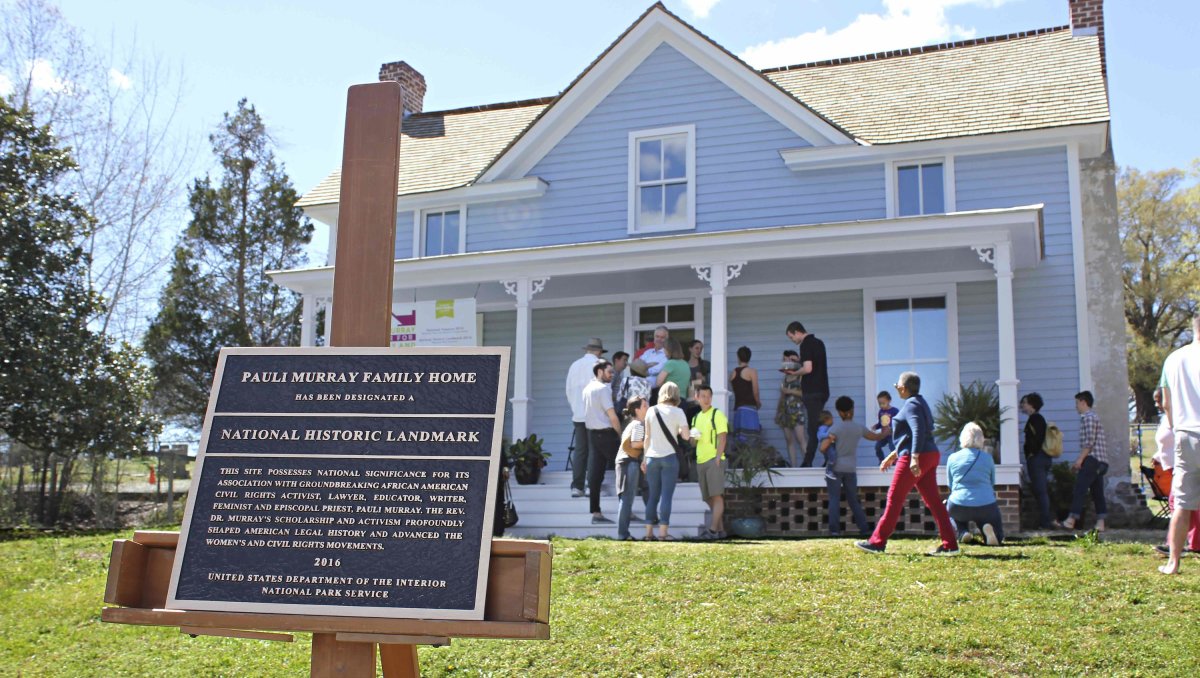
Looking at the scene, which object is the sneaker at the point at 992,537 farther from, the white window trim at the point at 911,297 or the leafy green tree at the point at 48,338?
the leafy green tree at the point at 48,338

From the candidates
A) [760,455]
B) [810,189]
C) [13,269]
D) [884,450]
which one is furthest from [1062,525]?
[13,269]

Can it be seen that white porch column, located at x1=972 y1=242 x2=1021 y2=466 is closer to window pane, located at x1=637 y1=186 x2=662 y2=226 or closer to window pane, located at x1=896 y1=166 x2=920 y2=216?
window pane, located at x1=896 y1=166 x2=920 y2=216

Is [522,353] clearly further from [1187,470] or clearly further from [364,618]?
[364,618]

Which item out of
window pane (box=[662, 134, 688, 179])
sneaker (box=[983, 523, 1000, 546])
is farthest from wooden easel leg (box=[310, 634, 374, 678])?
window pane (box=[662, 134, 688, 179])

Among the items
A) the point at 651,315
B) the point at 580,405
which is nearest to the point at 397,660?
the point at 580,405

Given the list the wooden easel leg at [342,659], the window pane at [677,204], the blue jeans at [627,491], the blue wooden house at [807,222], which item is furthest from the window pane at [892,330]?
the wooden easel leg at [342,659]

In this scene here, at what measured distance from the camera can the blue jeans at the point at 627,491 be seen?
11480mm

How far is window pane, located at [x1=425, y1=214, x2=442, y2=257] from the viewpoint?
19.5m

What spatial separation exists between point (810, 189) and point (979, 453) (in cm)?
805

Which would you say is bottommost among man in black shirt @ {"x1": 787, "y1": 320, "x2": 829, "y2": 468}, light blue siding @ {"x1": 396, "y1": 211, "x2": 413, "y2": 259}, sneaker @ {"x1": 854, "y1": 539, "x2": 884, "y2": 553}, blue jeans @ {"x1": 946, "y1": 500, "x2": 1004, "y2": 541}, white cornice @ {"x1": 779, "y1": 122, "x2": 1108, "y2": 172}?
sneaker @ {"x1": 854, "y1": 539, "x2": 884, "y2": 553}

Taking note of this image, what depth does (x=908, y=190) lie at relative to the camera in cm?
1675

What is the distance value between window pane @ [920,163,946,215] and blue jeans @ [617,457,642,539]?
747 centimetres

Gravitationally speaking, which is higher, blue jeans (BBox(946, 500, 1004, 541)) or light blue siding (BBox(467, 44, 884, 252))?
light blue siding (BBox(467, 44, 884, 252))

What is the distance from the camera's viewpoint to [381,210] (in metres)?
4.55
